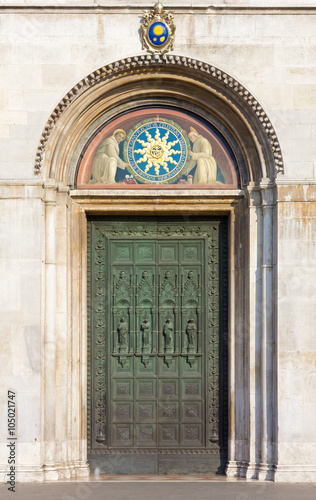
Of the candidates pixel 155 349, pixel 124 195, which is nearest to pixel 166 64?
pixel 124 195

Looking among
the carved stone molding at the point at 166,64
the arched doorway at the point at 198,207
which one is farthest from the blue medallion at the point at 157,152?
the carved stone molding at the point at 166,64

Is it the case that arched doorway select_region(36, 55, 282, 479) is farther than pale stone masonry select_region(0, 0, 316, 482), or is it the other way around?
arched doorway select_region(36, 55, 282, 479)

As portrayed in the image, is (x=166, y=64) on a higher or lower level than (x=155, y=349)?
higher

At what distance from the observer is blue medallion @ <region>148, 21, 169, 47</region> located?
538 inches

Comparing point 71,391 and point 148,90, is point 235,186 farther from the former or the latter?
point 71,391

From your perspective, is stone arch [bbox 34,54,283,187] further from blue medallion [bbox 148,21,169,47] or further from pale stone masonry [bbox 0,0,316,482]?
blue medallion [bbox 148,21,169,47]

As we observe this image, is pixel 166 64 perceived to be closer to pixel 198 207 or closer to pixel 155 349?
pixel 198 207

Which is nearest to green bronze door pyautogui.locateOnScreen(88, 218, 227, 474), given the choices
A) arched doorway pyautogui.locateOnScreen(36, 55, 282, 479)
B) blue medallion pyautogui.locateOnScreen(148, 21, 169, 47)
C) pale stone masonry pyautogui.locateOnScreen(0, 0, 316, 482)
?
arched doorway pyautogui.locateOnScreen(36, 55, 282, 479)

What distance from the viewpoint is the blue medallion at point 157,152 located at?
14391mm

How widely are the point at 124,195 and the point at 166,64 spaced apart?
2036 mm

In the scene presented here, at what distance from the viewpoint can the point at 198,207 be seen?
14.3 metres

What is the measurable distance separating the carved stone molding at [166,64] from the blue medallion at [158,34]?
7.5 inches

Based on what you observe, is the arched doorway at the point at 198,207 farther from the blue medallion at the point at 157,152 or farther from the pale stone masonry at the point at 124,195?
the blue medallion at the point at 157,152

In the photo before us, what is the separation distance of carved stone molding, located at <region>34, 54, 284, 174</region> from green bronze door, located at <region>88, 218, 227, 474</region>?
163 cm
